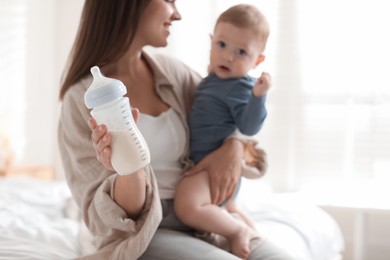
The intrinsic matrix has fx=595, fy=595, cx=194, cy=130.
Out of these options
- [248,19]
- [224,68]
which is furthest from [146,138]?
[248,19]

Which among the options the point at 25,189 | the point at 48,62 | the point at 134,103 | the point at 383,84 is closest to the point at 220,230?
the point at 134,103

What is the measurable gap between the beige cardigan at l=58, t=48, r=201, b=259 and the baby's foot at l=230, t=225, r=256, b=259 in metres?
0.22

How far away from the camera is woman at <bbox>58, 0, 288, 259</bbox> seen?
131cm

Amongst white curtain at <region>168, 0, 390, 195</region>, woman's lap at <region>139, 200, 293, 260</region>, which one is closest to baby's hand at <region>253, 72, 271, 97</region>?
woman's lap at <region>139, 200, 293, 260</region>

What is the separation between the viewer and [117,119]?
105cm

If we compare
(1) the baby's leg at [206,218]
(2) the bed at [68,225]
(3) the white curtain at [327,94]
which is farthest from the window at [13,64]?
(1) the baby's leg at [206,218]

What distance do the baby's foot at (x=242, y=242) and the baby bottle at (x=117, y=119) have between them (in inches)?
16.7

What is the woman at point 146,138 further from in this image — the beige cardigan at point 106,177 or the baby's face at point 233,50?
the baby's face at point 233,50

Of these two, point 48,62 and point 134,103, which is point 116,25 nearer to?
point 134,103

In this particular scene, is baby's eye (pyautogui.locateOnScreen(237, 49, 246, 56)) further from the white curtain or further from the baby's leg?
the white curtain

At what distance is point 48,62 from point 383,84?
2.28 meters

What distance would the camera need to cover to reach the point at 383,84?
9.31ft

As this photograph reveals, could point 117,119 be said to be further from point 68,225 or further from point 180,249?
point 68,225

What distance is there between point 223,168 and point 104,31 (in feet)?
1.50
